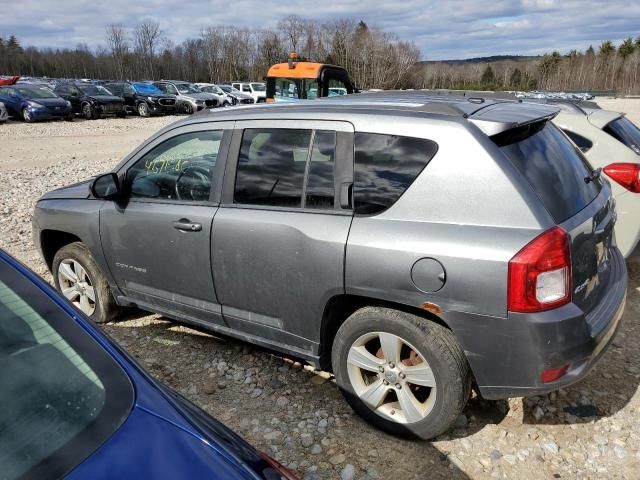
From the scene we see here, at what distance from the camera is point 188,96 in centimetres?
2981

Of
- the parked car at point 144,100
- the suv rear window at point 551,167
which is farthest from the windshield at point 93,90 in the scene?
the suv rear window at point 551,167

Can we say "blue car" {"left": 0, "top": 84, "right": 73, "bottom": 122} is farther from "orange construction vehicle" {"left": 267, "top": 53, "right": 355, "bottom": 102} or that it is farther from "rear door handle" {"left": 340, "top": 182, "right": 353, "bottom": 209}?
"rear door handle" {"left": 340, "top": 182, "right": 353, "bottom": 209}

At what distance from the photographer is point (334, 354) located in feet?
9.77

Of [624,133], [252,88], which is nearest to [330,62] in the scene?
[252,88]

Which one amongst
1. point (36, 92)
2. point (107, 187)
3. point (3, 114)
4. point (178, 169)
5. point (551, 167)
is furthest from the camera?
point (36, 92)

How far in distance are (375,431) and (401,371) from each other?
454 mm

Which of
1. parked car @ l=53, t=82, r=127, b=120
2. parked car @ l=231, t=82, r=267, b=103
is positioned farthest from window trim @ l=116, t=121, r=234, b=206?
parked car @ l=231, t=82, r=267, b=103

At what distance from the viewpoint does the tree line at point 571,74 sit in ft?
312

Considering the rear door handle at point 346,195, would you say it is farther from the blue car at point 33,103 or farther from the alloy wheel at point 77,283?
the blue car at point 33,103

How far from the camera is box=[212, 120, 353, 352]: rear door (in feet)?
9.37

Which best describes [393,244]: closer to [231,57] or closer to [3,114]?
[3,114]

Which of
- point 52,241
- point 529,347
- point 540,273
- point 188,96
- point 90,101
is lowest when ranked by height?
point 52,241

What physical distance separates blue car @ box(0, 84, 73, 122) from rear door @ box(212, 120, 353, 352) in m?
22.5

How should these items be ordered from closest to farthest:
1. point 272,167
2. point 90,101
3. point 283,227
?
point 283,227
point 272,167
point 90,101
